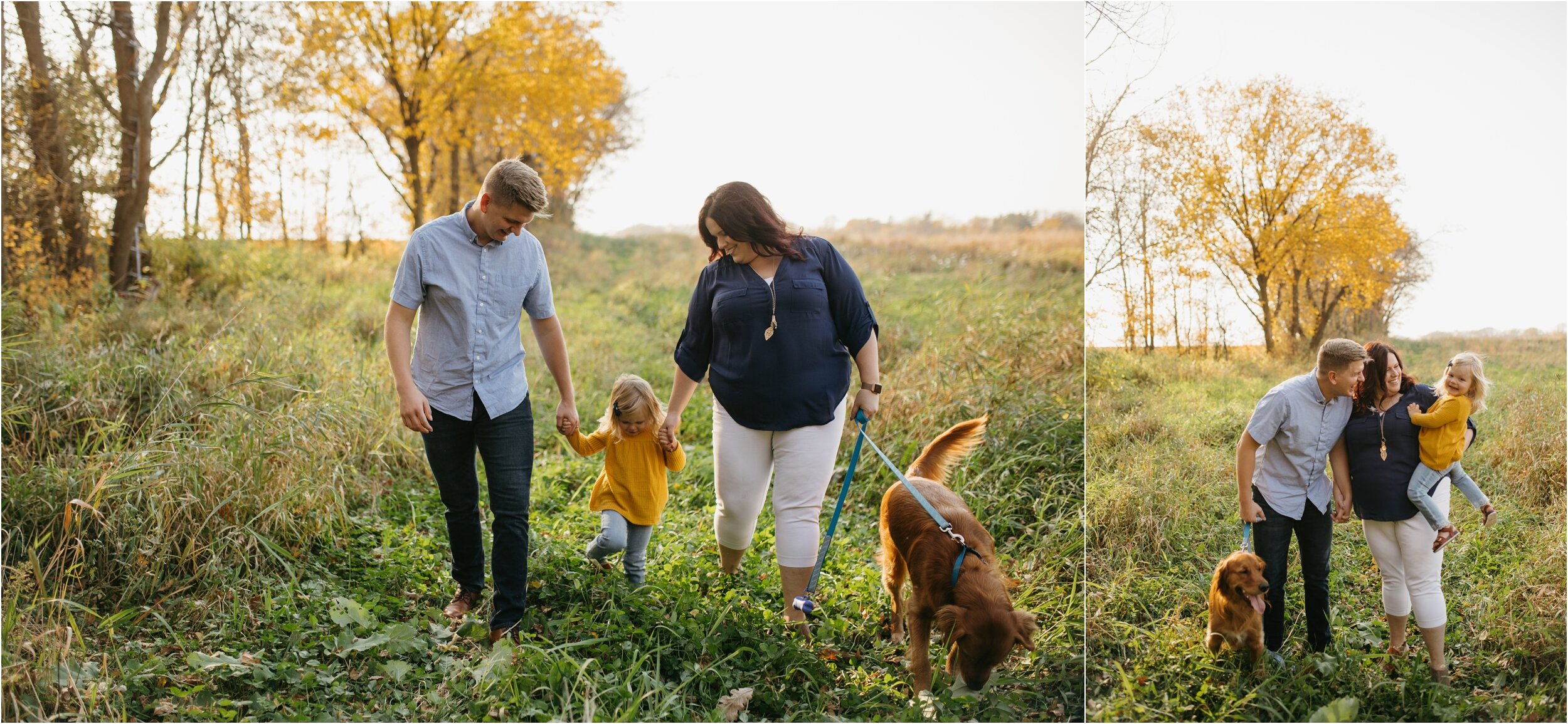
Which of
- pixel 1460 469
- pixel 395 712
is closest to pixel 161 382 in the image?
pixel 395 712

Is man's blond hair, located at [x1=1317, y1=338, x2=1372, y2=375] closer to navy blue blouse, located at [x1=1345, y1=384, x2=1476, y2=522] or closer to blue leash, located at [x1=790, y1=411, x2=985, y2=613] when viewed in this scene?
navy blue blouse, located at [x1=1345, y1=384, x2=1476, y2=522]

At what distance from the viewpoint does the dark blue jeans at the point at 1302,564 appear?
2.93 metres

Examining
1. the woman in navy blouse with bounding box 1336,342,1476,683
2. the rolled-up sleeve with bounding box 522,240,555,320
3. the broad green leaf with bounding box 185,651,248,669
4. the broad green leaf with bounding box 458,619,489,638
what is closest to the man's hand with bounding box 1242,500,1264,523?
the woman in navy blouse with bounding box 1336,342,1476,683

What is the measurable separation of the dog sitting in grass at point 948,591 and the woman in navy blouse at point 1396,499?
120 centimetres

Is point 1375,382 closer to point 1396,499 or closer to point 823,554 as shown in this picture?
point 1396,499

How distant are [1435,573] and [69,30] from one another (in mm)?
9272

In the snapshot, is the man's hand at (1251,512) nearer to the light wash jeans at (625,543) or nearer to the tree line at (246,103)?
the light wash jeans at (625,543)

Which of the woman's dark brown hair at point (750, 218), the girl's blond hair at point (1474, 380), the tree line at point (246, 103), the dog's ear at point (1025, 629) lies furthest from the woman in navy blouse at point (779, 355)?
the tree line at point (246, 103)

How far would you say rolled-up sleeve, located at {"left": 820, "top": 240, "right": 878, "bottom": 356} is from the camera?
128 inches

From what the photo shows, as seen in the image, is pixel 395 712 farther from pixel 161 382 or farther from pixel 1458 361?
pixel 1458 361

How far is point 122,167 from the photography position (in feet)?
23.8

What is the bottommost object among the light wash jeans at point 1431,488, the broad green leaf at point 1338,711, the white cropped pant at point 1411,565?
the broad green leaf at point 1338,711

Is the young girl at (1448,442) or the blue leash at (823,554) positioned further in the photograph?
the blue leash at (823,554)

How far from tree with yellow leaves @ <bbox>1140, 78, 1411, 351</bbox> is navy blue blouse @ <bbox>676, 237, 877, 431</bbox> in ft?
4.16
